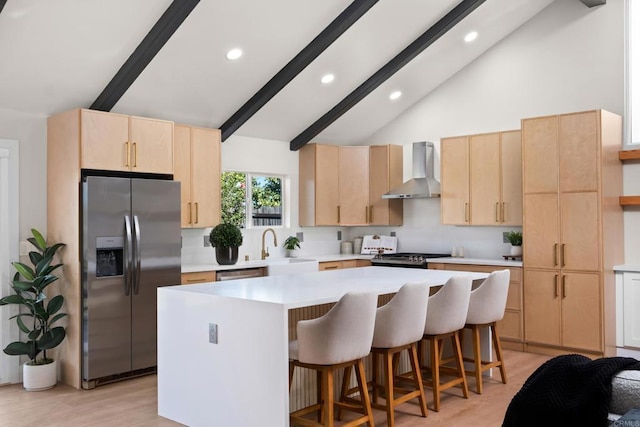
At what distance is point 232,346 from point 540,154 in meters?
3.89

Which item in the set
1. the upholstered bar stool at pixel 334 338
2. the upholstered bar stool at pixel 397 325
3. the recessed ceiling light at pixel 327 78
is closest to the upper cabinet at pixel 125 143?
the recessed ceiling light at pixel 327 78

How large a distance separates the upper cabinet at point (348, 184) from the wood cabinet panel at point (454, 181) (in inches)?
33.4

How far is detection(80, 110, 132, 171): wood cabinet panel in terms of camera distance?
194 inches

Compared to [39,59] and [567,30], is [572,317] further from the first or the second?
[39,59]

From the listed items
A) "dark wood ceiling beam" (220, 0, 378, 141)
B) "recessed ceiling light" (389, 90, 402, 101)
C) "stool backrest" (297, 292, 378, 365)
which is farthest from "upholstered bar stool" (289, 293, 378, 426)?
"recessed ceiling light" (389, 90, 402, 101)

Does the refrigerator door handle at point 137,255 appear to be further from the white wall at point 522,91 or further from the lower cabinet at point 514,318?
the white wall at point 522,91

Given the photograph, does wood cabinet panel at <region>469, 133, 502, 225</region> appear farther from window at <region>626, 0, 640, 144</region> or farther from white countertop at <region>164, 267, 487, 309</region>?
white countertop at <region>164, 267, 487, 309</region>

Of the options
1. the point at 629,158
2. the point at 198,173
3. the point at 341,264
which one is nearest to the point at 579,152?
the point at 629,158

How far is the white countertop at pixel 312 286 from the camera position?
11.2 ft

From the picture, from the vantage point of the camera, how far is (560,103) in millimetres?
6418

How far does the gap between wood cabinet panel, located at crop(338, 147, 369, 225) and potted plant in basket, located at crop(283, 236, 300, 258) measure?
2.32 ft

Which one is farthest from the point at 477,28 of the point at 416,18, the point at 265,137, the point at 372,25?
the point at 265,137

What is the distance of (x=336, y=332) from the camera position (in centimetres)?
324

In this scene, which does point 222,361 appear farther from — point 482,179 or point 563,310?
point 482,179
